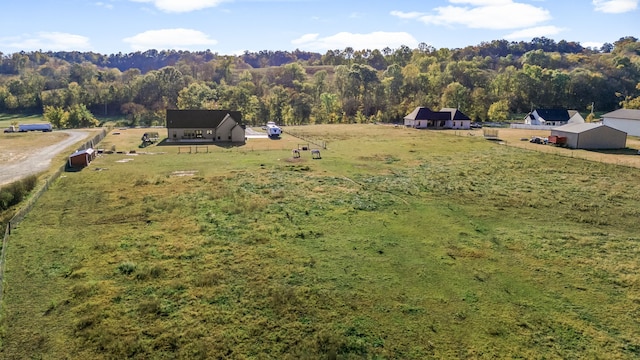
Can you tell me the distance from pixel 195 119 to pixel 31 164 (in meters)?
21.3

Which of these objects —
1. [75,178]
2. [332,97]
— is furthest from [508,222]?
[332,97]

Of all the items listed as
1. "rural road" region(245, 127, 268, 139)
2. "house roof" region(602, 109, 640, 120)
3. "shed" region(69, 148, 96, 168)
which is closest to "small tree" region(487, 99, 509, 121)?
"house roof" region(602, 109, 640, 120)

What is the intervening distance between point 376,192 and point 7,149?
42.5 metres

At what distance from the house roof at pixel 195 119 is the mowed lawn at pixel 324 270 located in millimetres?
23188

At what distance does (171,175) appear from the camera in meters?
33.7

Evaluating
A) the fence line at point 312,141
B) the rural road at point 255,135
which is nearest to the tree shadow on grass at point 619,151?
the fence line at point 312,141

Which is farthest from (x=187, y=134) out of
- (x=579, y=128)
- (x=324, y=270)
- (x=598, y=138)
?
(x=598, y=138)

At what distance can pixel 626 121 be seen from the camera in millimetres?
61000

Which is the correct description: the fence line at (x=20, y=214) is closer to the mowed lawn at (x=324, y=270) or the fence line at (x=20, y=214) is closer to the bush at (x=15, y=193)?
the mowed lawn at (x=324, y=270)

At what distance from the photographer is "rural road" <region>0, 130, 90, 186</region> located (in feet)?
106

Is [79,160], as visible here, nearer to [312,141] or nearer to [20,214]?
[20,214]

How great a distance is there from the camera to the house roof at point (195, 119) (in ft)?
178

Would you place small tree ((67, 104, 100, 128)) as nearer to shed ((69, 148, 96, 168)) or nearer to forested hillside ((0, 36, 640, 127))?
forested hillside ((0, 36, 640, 127))

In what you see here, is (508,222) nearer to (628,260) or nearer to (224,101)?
(628,260)
